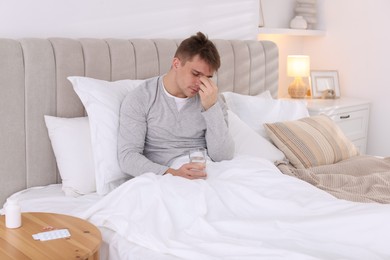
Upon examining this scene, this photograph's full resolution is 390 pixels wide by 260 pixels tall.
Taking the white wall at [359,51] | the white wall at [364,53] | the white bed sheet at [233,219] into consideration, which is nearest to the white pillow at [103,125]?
the white bed sheet at [233,219]

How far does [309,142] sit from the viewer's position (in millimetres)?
2684

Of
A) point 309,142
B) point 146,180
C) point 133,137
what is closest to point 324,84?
point 309,142

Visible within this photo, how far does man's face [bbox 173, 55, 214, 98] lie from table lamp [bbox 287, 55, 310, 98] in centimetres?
183

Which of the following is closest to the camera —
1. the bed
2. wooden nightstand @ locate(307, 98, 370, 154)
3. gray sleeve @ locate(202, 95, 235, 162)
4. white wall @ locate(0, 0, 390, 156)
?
the bed

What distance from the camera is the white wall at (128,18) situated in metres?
2.29

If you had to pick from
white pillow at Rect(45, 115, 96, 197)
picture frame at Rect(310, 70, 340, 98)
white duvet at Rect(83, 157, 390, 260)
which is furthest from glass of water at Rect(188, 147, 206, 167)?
picture frame at Rect(310, 70, 340, 98)

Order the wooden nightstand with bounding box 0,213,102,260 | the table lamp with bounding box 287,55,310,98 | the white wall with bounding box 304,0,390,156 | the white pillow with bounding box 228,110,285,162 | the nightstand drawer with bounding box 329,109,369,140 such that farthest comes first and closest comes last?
1. the white wall with bounding box 304,0,390,156
2. the table lamp with bounding box 287,55,310,98
3. the nightstand drawer with bounding box 329,109,369,140
4. the white pillow with bounding box 228,110,285,162
5. the wooden nightstand with bounding box 0,213,102,260

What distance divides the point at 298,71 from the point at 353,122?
54 centimetres

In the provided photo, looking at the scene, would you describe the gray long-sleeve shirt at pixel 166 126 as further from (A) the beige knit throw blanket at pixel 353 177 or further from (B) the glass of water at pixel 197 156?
(A) the beige knit throw blanket at pixel 353 177

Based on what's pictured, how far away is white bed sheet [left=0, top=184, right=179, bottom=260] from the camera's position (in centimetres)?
168

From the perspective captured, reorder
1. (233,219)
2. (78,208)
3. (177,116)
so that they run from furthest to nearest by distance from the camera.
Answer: (177,116) → (78,208) → (233,219)

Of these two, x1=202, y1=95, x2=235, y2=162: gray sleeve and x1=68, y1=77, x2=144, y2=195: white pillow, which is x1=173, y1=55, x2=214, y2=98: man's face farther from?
x1=68, y1=77, x2=144, y2=195: white pillow

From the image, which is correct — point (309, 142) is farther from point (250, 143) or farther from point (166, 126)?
point (166, 126)

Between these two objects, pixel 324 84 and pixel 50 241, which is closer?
pixel 50 241
